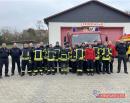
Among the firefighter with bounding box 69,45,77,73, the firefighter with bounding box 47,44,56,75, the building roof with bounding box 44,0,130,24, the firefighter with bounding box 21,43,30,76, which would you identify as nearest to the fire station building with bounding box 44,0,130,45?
the building roof with bounding box 44,0,130,24

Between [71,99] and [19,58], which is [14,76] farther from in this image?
[71,99]

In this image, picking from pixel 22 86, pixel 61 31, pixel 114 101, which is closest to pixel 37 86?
pixel 22 86

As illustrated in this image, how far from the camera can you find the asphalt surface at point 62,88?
39.7 ft

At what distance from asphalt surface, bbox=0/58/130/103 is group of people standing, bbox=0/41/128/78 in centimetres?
47

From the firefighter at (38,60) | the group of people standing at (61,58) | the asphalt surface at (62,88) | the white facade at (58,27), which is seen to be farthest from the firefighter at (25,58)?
the white facade at (58,27)

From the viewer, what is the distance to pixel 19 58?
746 inches

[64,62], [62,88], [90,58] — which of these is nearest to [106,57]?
[90,58]

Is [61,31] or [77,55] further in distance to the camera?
[61,31]

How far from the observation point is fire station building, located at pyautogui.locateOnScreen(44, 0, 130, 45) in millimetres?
35344

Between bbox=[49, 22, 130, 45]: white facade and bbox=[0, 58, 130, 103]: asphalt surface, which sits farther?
bbox=[49, 22, 130, 45]: white facade

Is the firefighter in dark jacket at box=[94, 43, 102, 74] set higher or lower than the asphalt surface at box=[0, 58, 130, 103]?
higher

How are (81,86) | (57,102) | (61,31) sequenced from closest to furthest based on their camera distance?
(57,102) < (81,86) < (61,31)

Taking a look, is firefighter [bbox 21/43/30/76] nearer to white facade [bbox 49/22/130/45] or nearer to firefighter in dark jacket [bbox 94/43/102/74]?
firefighter in dark jacket [bbox 94/43/102/74]

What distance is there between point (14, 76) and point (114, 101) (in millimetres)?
7921
